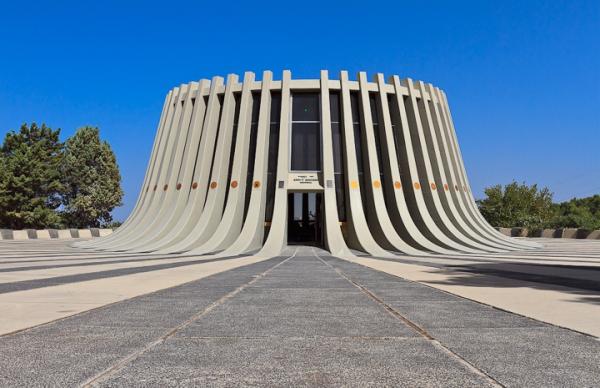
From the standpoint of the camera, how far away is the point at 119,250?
2267 centimetres

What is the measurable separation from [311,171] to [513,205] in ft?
163

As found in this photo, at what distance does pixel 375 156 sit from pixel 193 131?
460 inches

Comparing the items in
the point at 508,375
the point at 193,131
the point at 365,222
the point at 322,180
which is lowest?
the point at 508,375

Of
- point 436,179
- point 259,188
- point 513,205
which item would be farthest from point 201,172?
point 513,205

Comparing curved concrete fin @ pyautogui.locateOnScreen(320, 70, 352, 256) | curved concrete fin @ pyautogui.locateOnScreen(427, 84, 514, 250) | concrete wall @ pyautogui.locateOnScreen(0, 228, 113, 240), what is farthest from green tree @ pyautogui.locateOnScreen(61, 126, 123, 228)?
curved concrete fin @ pyautogui.locateOnScreen(427, 84, 514, 250)

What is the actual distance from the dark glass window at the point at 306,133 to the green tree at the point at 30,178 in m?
31.6

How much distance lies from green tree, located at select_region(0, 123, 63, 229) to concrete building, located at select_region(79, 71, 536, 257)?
2136 centimetres

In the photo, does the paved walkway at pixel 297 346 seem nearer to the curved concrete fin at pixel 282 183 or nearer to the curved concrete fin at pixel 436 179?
the curved concrete fin at pixel 282 183

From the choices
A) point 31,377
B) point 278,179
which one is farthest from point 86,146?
point 31,377

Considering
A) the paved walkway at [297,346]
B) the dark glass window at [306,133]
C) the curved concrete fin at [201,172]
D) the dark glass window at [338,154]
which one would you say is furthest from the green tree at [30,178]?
the paved walkway at [297,346]

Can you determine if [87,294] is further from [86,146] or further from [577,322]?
[86,146]

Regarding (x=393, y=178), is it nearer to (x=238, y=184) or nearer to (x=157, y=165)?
(x=238, y=184)

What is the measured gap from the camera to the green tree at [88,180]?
49656mm

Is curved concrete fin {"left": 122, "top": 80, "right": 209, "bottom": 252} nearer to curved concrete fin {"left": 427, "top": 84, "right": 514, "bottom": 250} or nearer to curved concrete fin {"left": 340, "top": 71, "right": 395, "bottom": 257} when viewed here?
curved concrete fin {"left": 340, "top": 71, "right": 395, "bottom": 257}
